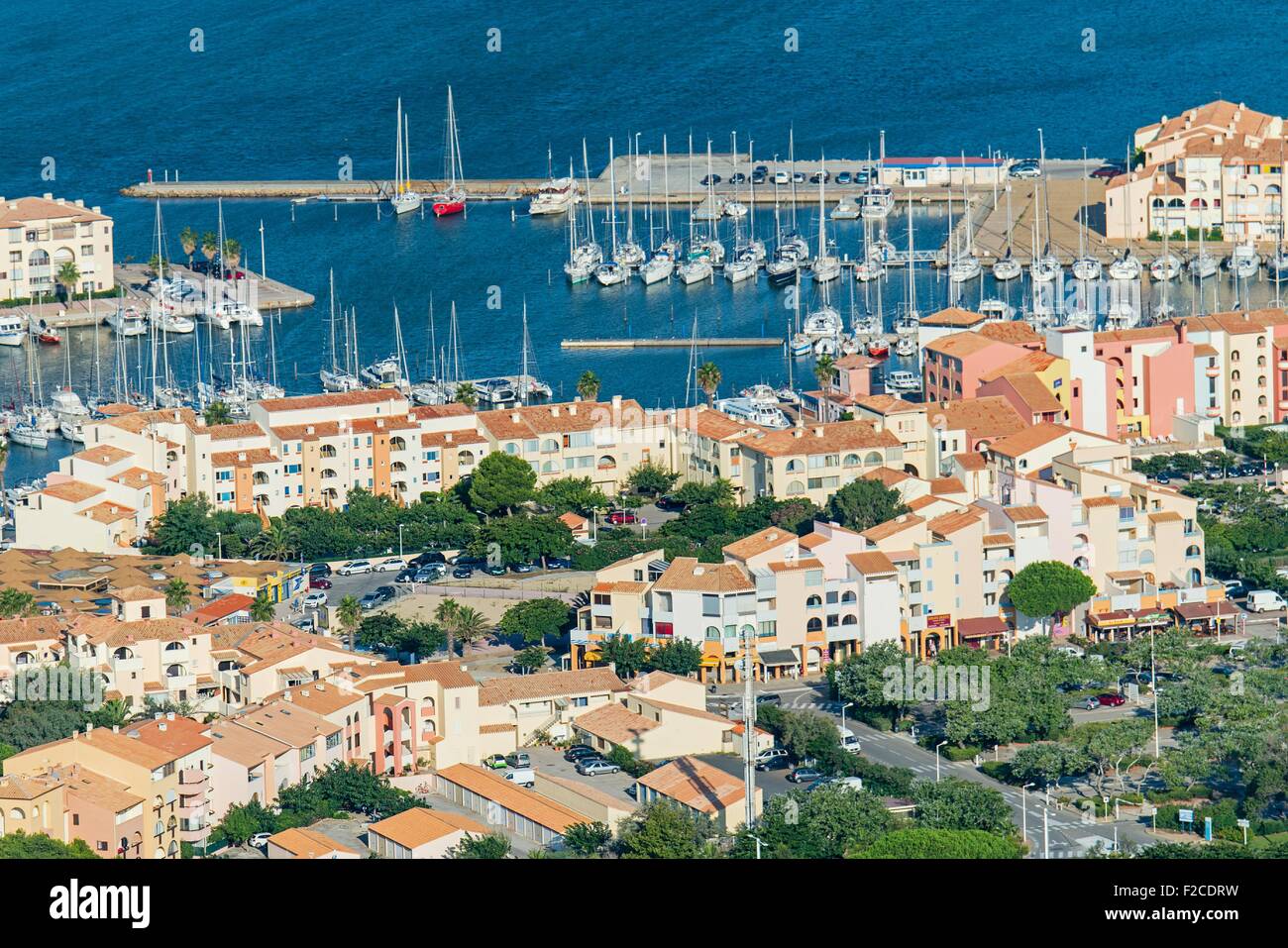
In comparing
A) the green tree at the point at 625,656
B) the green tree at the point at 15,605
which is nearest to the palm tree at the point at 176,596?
the green tree at the point at 15,605

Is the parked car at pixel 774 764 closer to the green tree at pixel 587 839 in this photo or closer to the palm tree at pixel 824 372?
the green tree at pixel 587 839

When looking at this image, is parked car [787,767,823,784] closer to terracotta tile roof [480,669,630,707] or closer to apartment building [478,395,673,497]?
terracotta tile roof [480,669,630,707]

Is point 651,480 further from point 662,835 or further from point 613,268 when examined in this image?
point 613,268

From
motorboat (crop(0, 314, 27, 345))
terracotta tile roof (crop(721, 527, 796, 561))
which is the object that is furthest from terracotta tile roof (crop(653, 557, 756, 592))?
motorboat (crop(0, 314, 27, 345))

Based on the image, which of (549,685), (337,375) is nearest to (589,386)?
(337,375)
